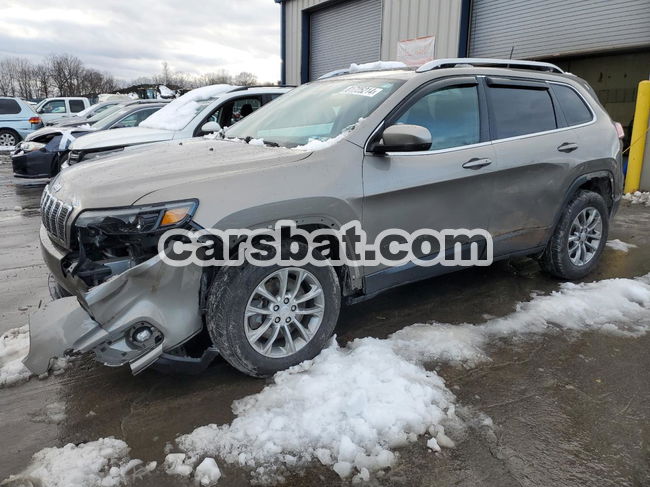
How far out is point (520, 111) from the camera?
399 cm

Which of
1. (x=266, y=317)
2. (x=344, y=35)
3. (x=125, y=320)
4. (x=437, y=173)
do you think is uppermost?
(x=344, y=35)

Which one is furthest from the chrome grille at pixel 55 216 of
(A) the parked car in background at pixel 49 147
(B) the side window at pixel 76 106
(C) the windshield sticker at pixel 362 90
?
(B) the side window at pixel 76 106

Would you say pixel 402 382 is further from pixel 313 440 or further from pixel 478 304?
pixel 478 304

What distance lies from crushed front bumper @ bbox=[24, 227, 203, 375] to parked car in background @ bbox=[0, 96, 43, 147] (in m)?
17.0

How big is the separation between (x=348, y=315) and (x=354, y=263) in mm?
927

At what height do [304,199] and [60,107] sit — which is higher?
[60,107]

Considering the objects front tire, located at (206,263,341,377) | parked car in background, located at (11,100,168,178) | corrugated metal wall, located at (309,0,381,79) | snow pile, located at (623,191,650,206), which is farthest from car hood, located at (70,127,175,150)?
corrugated metal wall, located at (309,0,381,79)

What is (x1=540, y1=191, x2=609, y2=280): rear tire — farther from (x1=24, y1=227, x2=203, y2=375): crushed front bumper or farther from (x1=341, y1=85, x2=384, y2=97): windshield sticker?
(x1=24, y1=227, x2=203, y2=375): crushed front bumper

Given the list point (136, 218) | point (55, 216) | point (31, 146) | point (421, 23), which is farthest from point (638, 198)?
point (31, 146)

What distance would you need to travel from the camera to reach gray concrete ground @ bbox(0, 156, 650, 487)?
7.51 feet

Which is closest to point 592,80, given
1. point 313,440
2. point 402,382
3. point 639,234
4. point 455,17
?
point 455,17

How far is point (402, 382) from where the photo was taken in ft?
9.20

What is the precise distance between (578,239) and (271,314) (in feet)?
10.3

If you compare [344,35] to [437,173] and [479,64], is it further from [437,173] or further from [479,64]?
[437,173]
